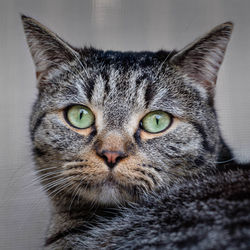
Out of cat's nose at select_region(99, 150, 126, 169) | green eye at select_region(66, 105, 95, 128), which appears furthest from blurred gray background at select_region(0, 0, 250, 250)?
cat's nose at select_region(99, 150, 126, 169)

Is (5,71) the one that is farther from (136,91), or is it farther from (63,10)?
(136,91)

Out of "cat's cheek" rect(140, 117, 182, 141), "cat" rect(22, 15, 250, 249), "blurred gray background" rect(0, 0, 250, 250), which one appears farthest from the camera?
"blurred gray background" rect(0, 0, 250, 250)

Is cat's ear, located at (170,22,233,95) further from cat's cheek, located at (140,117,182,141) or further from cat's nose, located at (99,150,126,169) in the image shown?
cat's nose, located at (99,150,126,169)

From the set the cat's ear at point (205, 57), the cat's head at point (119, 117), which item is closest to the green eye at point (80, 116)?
the cat's head at point (119, 117)

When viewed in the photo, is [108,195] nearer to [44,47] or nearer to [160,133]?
[160,133]

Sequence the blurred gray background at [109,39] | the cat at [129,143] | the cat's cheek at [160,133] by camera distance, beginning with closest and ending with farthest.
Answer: the cat at [129,143] < the cat's cheek at [160,133] < the blurred gray background at [109,39]

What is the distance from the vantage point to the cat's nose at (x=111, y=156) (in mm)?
818

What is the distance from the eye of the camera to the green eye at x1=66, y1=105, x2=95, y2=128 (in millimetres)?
950

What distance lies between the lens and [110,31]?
3.64 feet

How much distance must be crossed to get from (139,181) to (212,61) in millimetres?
417

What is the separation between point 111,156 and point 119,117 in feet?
0.42

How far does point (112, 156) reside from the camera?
82 cm

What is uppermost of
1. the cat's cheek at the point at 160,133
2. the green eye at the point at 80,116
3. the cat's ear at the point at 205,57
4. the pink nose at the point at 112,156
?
the cat's ear at the point at 205,57

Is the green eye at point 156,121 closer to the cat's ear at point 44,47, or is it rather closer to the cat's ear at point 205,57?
the cat's ear at point 205,57
